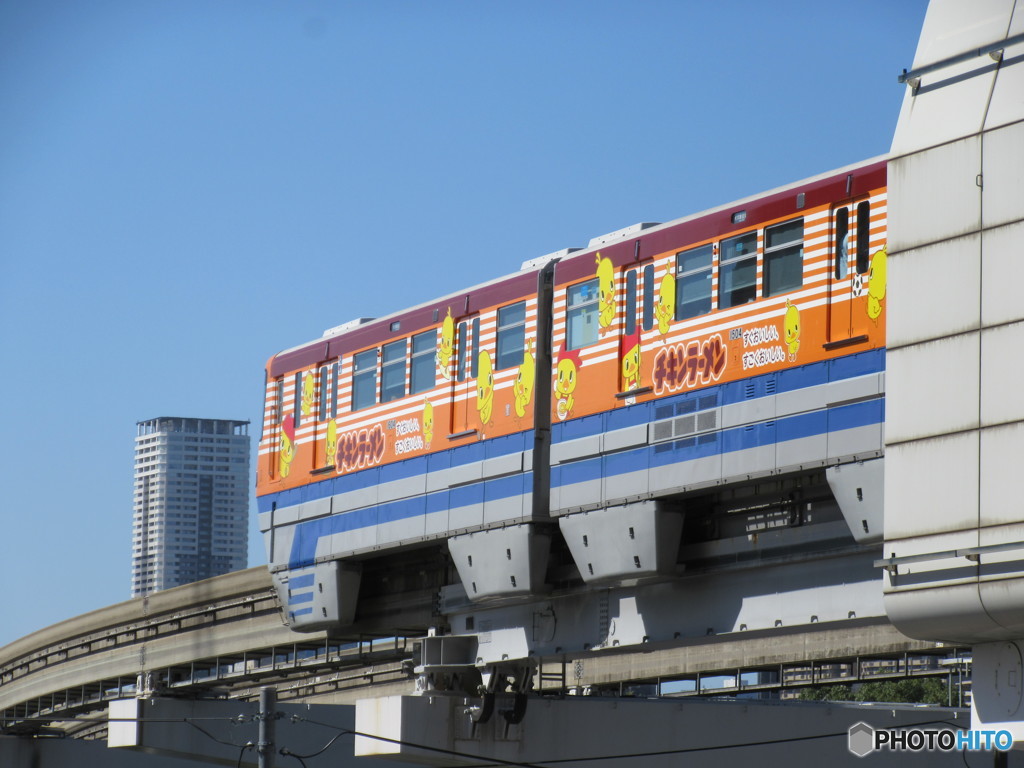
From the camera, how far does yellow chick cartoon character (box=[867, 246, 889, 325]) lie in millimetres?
20000

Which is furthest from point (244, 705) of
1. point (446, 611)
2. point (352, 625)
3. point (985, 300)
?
point (985, 300)

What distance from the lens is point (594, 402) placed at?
2409 cm

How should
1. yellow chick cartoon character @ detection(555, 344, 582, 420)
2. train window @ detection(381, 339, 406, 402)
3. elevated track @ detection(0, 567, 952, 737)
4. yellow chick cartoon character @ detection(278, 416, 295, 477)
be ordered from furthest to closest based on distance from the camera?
elevated track @ detection(0, 567, 952, 737) < yellow chick cartoon character @ detection(278, 416, 295, 477) < train window @ detection(381, 339, 406, 402) < yellow chick cartoon character @ detection(555, 344, 582, 420)

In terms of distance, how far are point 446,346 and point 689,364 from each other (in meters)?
5.45

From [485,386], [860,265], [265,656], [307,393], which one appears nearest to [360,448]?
[307,393]

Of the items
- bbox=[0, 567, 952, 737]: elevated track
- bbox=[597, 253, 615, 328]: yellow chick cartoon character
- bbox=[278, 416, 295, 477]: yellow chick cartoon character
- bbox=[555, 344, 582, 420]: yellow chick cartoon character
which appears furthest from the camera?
bbox=[0, 567, 952, 737]: elevated track

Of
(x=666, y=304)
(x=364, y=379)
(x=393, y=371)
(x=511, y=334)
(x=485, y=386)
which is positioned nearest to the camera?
(x=666, y=304)

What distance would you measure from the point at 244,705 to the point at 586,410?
2058 cm

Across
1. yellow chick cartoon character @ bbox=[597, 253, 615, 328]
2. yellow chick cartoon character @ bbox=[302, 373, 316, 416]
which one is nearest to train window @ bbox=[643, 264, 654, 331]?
yellow chick cartoon character @ bbox=[597, 253, 615, 328]

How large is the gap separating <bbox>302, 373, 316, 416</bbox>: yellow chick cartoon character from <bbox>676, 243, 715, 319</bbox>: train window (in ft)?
30.1

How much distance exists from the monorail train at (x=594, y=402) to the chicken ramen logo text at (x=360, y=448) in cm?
3

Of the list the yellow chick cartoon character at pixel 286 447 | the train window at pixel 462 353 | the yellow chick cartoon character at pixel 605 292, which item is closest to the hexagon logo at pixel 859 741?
the yellow chick cartoon character at pixel 605 292

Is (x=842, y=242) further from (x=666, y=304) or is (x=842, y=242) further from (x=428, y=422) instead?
(x=428, y=422)

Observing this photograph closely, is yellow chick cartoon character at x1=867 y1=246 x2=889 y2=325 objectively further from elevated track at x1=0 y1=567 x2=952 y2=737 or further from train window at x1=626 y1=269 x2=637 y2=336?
elevated track at x1=0 y1=567 x2=952 y2=737
